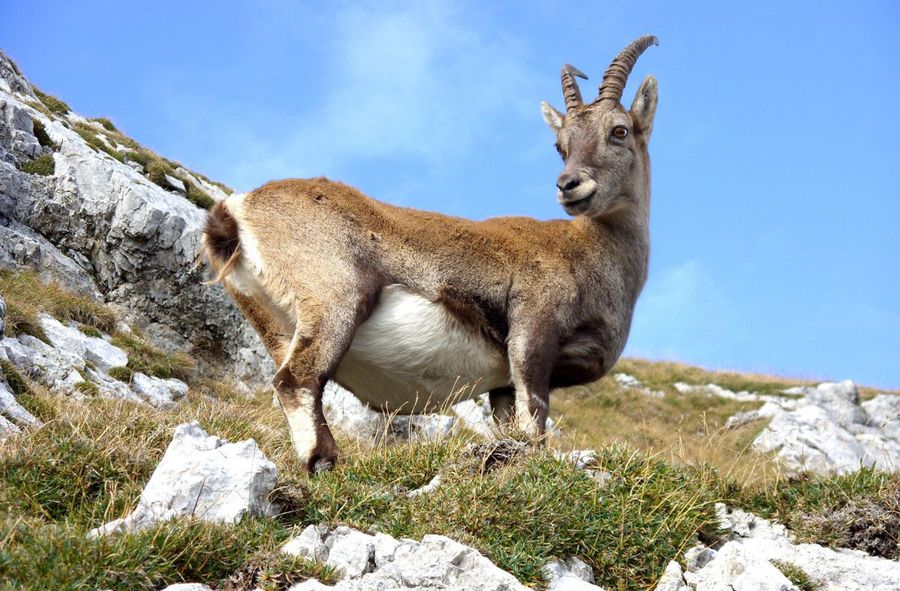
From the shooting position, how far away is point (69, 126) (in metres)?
21.5

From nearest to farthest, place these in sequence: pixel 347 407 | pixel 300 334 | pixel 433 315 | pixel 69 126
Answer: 1. pixel 300 334
2. pixel 433 315
3. pixel 347 407
4. pixel 69 126

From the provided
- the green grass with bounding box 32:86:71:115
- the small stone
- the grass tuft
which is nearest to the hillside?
the grass tuft

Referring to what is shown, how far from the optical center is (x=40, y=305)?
13.6 metres

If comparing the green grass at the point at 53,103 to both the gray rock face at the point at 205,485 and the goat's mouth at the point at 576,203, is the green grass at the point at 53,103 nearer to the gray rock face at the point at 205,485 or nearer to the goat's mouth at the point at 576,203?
the goat's mouth at the point at 576,203

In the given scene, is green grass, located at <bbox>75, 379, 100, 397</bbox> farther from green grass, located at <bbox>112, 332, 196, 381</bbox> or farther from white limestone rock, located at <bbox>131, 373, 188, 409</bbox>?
green grass, located at <bbox>112, 332, 196, 381</bbox>

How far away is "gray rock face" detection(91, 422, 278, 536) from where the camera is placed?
5141 mm

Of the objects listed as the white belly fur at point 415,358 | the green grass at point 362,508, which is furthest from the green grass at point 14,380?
the white belly fur at point 415,358

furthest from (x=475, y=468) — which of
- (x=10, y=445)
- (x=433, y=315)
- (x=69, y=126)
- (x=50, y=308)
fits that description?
(x=69, y=126)

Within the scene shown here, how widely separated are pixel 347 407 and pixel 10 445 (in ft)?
31.0

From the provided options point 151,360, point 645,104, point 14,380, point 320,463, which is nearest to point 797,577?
point 320,463

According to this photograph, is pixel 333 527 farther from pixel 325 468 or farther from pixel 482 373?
pixel 482 373

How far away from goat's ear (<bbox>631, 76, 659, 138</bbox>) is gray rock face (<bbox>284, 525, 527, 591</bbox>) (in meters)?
6.47

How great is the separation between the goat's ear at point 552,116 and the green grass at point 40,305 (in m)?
7.62

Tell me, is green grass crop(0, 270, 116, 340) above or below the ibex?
below
